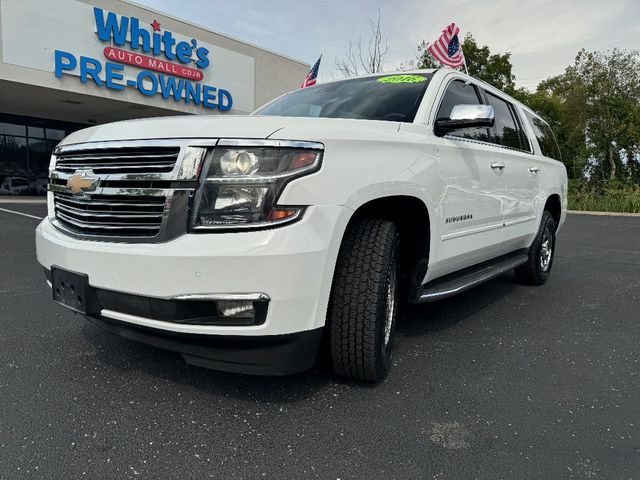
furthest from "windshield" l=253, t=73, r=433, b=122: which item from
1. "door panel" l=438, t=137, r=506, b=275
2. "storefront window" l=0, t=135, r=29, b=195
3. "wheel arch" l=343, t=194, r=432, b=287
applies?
"storefront window" l=0, t=135, r=29, b=195

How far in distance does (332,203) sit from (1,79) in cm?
1651

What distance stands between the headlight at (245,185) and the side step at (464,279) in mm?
1293

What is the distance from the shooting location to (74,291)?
7.30ft

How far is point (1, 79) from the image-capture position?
1460 centimetres

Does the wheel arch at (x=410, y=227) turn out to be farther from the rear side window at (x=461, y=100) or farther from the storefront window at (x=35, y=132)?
the storefront window at (x=35, y=132)

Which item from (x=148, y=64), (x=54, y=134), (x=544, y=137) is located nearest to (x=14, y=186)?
(x=54, y=134)

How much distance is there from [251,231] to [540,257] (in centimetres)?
402

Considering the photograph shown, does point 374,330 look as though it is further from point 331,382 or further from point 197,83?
point 197,83

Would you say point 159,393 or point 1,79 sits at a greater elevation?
point 1,79

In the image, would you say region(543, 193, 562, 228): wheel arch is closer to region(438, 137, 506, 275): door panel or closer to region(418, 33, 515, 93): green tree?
region(438, 137, 506, 275): door panel

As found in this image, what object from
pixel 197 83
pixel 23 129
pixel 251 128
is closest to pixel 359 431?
pixel 251 128

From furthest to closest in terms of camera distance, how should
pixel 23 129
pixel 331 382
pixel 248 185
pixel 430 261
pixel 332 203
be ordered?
pixel 23 129 < pixel 430 261 < pixel 331 382 < pixel 332 203 < pixel 248 185

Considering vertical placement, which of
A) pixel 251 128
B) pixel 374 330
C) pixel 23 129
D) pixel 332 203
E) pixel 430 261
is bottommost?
pixel 374 330

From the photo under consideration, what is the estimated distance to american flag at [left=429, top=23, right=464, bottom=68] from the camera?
7.96 metres
